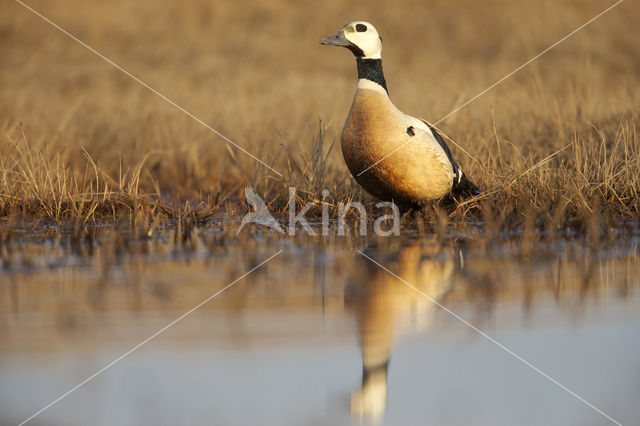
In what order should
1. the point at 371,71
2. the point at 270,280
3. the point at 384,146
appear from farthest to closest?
1. the point at 371,71
2. the point at 384,146
3. the point at 270,280

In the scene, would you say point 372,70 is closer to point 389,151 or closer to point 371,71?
point 371,71

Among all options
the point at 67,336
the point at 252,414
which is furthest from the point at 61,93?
the point at 252,414

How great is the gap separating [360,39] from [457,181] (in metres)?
1.24

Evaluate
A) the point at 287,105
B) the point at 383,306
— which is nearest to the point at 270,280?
the point at 383,306

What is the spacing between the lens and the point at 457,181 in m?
6.97

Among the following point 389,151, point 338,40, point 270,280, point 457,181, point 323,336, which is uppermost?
point 338,40

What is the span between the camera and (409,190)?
21.7 feet

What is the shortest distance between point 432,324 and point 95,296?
1.58m

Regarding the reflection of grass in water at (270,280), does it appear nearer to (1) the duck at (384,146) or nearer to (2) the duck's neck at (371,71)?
(1) the duck at (384,146)

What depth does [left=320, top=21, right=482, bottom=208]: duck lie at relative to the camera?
21.2 ft

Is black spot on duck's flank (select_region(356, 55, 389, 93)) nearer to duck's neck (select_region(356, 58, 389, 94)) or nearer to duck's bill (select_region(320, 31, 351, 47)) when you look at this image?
duck's neck (select_region(356, 58, 389, 94))

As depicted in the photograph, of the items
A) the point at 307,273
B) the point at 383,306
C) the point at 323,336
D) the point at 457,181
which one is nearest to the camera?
the point at 323,336

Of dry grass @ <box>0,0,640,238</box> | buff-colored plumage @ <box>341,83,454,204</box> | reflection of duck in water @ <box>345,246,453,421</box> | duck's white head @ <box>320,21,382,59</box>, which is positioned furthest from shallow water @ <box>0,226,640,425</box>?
duck's white head @ <box>320,21,382,59</box>

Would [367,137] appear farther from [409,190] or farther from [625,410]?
[625,410]
